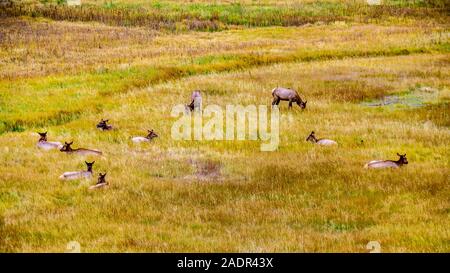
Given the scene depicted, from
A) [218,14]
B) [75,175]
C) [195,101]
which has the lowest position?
[218,14]

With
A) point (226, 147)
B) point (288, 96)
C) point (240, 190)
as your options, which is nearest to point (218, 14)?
point (288, 96)

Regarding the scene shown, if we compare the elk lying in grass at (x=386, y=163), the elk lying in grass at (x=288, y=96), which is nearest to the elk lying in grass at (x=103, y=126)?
the elk lying in grass at (x=288, y=96)

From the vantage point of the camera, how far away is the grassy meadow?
49.6 feet

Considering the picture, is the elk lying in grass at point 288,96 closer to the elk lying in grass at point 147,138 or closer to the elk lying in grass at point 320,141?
the elk lying in grass at point 320,141

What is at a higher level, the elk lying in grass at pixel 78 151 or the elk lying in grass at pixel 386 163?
the elk lying in grass at pixel 386 163

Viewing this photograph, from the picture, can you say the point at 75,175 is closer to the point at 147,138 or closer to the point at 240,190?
the point at 240,190

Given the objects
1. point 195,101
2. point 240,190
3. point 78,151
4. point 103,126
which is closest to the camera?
point 240,190

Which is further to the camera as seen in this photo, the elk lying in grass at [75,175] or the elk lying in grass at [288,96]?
the elk lying in grass at [288,96]

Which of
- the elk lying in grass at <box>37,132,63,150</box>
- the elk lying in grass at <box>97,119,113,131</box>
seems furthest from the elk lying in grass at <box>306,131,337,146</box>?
Result: the elk lying in grass at <box>37,132,63,150</box>

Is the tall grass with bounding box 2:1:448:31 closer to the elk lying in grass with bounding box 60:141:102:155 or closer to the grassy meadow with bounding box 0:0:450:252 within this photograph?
the grassy meadow with bounding box 0:0:450:252

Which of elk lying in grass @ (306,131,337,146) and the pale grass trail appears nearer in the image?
the pale grass trail

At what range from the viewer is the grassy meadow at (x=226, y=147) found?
1513cm

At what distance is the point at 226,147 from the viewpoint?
24.4 meters

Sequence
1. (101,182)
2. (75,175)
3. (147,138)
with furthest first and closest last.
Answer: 1. (147,138)
2. (75,175)
3. (101,182)
